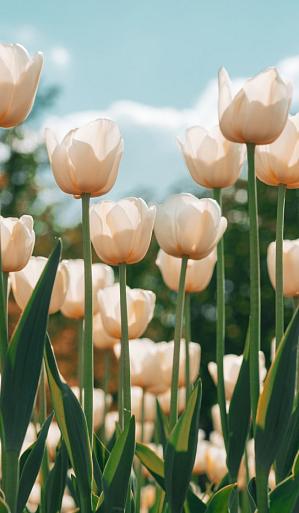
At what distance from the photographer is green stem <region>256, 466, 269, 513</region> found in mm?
1447

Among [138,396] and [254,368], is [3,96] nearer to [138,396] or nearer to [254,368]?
[254,368]

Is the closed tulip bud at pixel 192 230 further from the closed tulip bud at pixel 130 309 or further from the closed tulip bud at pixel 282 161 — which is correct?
the closed tulip bud at pixel 130 309

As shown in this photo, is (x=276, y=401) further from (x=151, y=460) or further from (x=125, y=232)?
(x=125, y=232)

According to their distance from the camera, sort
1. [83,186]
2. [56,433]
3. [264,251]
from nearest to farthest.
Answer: [83,186]
[56,433]
[264,251]

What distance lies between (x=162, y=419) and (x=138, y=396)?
0.93 meters

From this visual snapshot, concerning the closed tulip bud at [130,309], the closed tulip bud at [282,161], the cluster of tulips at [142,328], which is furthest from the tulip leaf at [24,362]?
the closed tulip bud at [130,309]

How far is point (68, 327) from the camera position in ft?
45.9

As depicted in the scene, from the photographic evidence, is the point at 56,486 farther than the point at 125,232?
No

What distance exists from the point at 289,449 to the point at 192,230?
0.49 meters

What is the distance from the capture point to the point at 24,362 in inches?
52.7

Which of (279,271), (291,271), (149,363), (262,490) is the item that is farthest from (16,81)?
(149,363)

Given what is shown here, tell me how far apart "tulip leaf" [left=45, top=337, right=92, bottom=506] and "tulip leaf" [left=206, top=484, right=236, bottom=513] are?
238mm

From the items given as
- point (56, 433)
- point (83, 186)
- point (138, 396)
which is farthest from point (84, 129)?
point (56, 433)

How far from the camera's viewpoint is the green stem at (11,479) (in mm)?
1353
